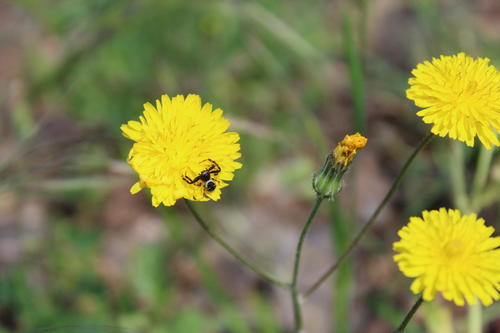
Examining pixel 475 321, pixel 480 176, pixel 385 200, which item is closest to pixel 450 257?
pixel 385 200

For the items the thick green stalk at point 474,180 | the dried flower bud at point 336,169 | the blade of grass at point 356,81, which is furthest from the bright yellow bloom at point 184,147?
the thick green stalk at point 474,180

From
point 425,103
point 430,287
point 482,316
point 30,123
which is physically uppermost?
→ point 30,123

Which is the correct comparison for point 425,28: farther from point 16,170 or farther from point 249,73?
point 16,170

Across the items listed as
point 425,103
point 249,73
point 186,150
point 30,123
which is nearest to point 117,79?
point 30,123

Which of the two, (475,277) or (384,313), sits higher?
(384,313)

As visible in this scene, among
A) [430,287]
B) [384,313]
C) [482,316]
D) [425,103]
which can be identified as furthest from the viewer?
[384,313]

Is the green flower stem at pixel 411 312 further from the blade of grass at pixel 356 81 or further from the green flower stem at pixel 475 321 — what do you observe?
the blade of grass at pixel 356 81
